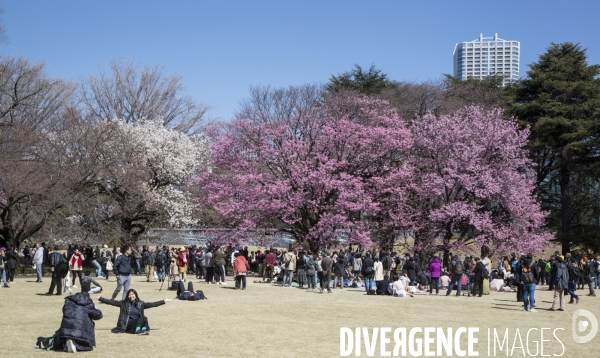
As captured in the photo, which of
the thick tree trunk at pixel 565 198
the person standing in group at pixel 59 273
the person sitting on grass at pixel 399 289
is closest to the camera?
the person standing in group at pixel 59 273

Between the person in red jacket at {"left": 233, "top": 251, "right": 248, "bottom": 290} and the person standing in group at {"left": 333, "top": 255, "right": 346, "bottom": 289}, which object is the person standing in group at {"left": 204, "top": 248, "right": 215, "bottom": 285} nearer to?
the person in red jacket at {"left": 233, "top": 251, "right": 248, "bottom": 290}

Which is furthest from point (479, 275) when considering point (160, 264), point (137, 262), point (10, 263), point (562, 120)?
point (562, 120)

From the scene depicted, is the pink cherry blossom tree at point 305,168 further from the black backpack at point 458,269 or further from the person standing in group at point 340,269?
the black backpack at point 458,269

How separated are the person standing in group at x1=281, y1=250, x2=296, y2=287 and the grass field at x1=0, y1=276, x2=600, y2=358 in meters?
1.94

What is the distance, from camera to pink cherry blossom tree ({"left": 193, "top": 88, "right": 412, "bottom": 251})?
33.8m

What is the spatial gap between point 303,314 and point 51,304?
7248 mm

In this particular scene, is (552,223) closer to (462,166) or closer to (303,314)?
(462,166)

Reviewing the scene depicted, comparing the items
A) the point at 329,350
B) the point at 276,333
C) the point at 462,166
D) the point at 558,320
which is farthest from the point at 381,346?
the point at 462,166

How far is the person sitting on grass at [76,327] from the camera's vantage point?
12070 millimetres

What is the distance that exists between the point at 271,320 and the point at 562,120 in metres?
28.4

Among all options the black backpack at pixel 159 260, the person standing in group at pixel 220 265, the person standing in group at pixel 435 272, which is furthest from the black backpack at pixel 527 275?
the black backpack at pixel 159 260

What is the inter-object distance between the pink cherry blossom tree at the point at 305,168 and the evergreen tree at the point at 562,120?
9689mm

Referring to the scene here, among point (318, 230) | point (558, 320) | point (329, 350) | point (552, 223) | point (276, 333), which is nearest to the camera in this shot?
point (329, 350)

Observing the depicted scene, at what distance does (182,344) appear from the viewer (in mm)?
13234
